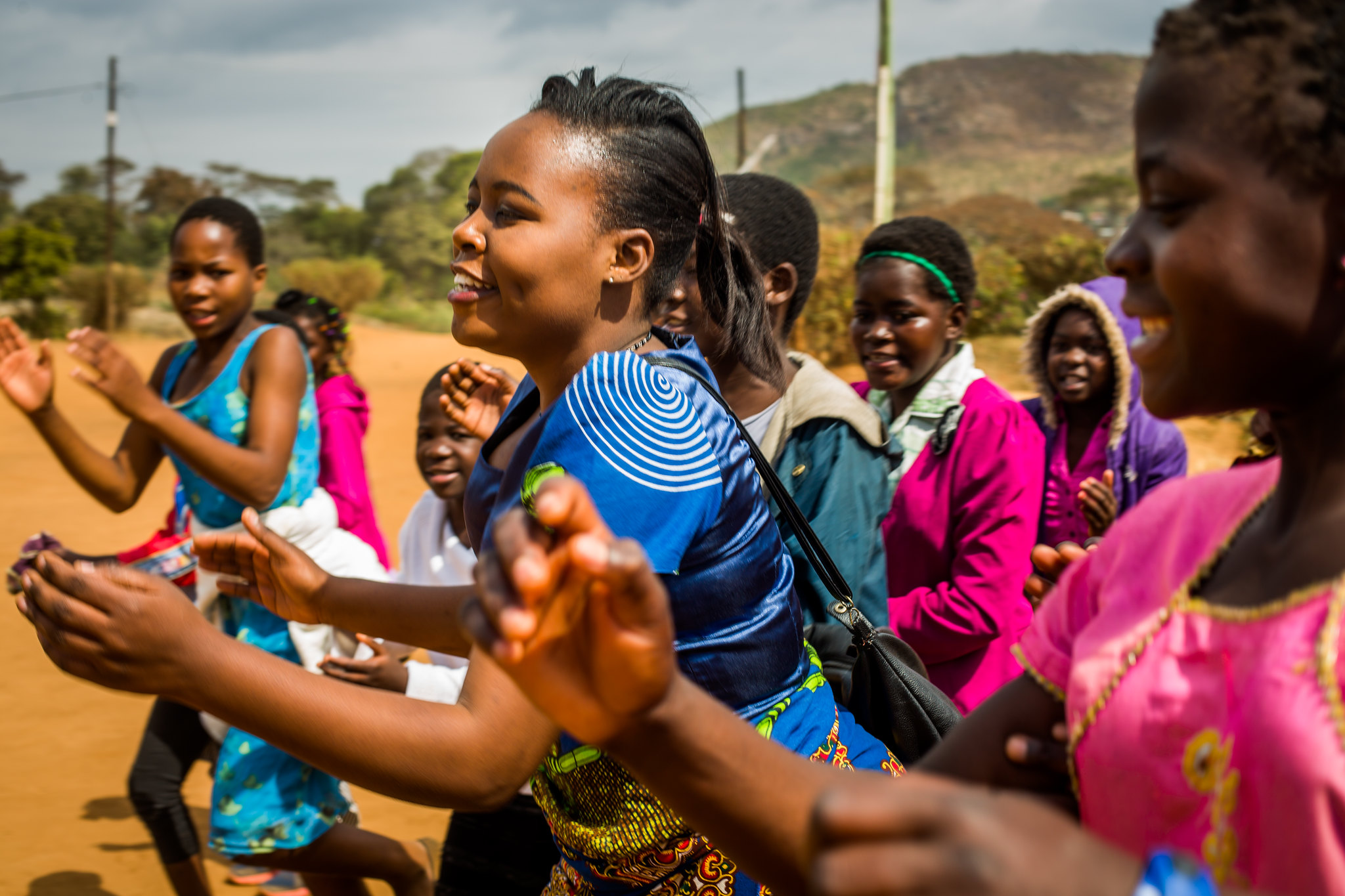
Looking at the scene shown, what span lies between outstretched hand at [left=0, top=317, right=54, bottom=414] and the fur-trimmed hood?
150 inches

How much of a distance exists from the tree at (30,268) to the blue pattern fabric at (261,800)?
2713cm

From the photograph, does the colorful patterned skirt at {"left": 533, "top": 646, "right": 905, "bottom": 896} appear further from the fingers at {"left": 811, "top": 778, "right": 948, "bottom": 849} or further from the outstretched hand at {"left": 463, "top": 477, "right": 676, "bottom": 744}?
the fingers at {"left": 811, "top": 778, "right": 948, "bottom": 849}

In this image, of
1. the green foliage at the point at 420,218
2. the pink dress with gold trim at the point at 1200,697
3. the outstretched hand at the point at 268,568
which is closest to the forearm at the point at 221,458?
the outstretched hand at the point at 268,568

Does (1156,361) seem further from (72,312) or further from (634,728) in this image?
(72,312)

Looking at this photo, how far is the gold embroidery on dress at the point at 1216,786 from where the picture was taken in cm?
95

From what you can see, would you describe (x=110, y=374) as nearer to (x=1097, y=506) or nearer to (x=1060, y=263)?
(x=1097, y=506)

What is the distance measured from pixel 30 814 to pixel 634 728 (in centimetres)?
507

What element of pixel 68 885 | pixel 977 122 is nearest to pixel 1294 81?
pixel 68 885

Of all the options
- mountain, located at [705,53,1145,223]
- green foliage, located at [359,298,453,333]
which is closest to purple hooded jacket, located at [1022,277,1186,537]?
green foliage, located at [359,298,453,333]

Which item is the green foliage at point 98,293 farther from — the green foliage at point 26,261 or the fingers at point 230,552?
Answer: the fingers at point 230,552

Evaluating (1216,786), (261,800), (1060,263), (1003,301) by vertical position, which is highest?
(1060,263)

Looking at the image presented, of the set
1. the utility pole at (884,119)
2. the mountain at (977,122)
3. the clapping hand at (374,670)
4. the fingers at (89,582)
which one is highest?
the mountain at (977,122)

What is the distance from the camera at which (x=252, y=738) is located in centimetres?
321

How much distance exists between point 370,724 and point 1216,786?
3.19 ft
